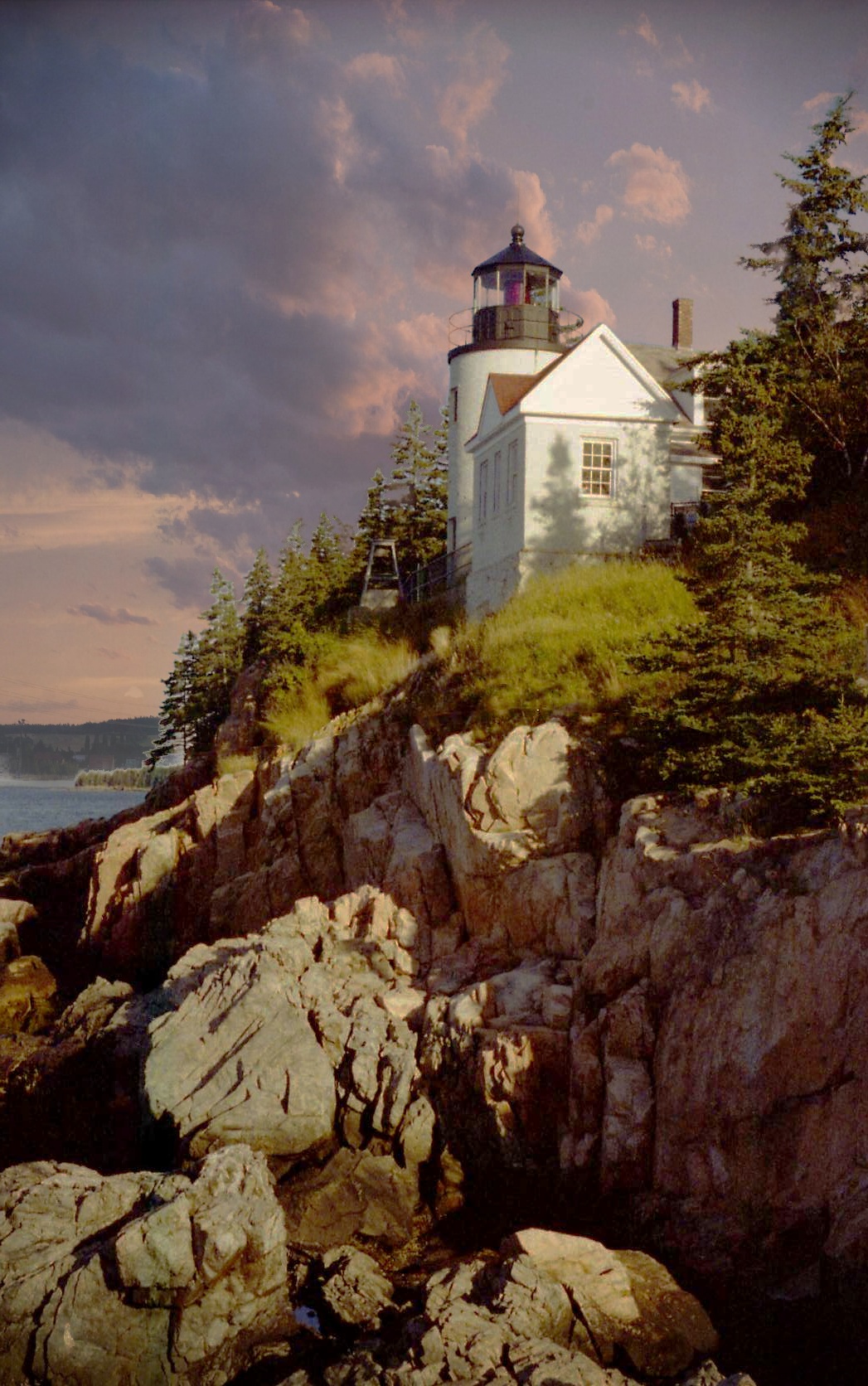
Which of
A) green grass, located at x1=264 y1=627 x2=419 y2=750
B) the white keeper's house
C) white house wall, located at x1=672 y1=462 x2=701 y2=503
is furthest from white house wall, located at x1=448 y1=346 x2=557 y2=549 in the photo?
white house wall, located at x1=672 y1=462 x2=701 y2=503

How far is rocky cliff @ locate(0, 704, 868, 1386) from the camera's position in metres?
10.6

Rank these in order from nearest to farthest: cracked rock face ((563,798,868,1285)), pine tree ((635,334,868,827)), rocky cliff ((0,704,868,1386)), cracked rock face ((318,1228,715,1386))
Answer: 1. cracked rock face ((318,1228,715,1386))
2. rocky cliff ((0,704,868,1386))
3. cracked rock face ((563,798,868,1285))
4. pine tree ((635,334,868,827))

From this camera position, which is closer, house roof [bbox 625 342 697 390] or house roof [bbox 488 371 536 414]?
house roof [bbox 488 371 536 414]

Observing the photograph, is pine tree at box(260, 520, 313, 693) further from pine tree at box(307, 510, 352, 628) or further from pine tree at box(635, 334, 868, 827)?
pine tree at box(635, 334, 868, 827)

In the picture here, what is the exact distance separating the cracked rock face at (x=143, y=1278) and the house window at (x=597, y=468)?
66.9 feet

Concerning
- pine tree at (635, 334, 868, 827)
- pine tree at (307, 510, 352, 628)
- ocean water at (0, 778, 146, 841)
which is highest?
pine tree at (307, 510, 352, 628)

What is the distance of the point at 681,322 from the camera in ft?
133

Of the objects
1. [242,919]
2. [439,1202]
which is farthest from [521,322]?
[439,1202]

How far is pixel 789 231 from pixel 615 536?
7.89 metres

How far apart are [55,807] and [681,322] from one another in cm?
8790

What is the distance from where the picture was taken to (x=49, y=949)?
2897cm

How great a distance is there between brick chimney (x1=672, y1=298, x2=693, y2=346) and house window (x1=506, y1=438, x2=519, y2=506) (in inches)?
546

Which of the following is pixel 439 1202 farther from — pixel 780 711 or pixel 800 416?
pixel 800 416

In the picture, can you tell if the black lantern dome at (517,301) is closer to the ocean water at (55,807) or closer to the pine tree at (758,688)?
the pine tree at (758,688)
